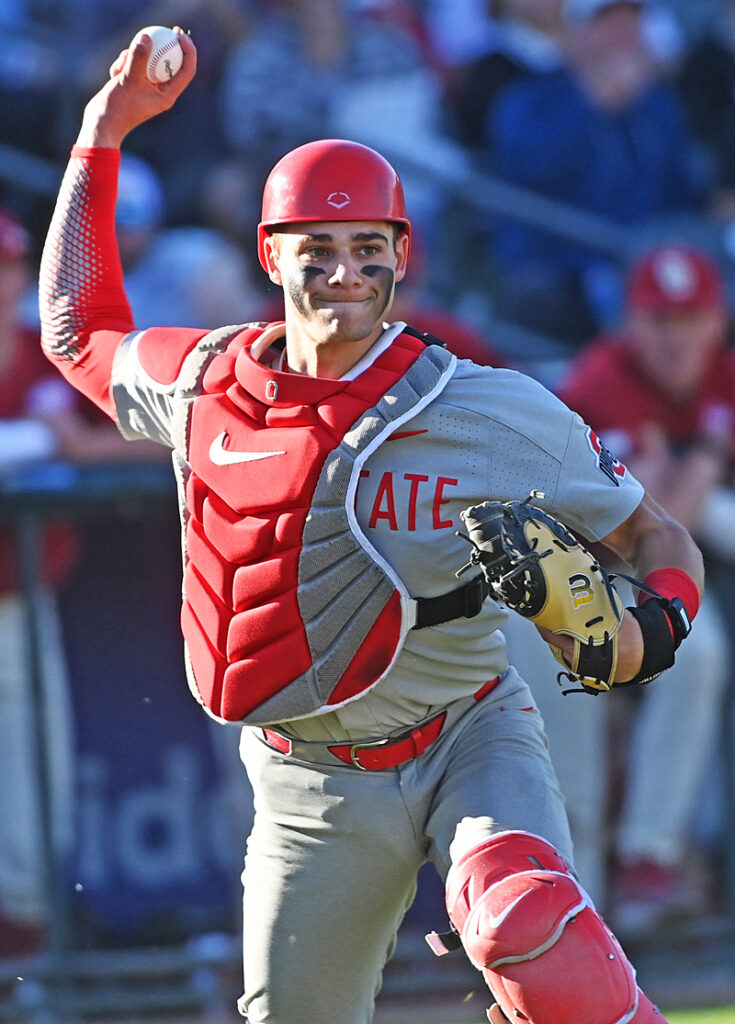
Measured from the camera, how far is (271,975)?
3.36m

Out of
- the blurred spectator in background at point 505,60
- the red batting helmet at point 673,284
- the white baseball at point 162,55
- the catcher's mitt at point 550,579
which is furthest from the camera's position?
the blurred spectator in background at point 505,60

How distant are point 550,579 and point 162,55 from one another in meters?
1.65

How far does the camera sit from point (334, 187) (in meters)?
3.23

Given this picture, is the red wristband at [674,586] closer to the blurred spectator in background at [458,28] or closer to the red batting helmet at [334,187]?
the red batting helmet at [334,187]

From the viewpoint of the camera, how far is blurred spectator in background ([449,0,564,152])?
24.5ft

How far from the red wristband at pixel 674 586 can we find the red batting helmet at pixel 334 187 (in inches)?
35.0

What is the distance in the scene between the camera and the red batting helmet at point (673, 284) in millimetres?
6035

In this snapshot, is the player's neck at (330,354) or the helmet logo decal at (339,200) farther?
the player's neck at (330,354)

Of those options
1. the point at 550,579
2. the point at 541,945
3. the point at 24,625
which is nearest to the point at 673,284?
the point at 24,625

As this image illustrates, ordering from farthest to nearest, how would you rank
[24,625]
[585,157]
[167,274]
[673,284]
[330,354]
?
[585,157]
[167,274]
[673,284]
[24,625]
[330,354]

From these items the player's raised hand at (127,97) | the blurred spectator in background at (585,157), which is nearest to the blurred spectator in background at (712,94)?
the blurred spectator in background at (585,157)

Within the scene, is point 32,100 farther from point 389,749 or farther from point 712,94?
point 389,749

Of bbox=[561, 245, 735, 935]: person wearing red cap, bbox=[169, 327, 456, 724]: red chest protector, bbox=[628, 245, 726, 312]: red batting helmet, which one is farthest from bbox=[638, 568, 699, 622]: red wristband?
bbox=[628, 245, 726, 312]: red batting helmet

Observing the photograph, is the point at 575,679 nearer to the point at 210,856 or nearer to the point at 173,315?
the point at 210,856
